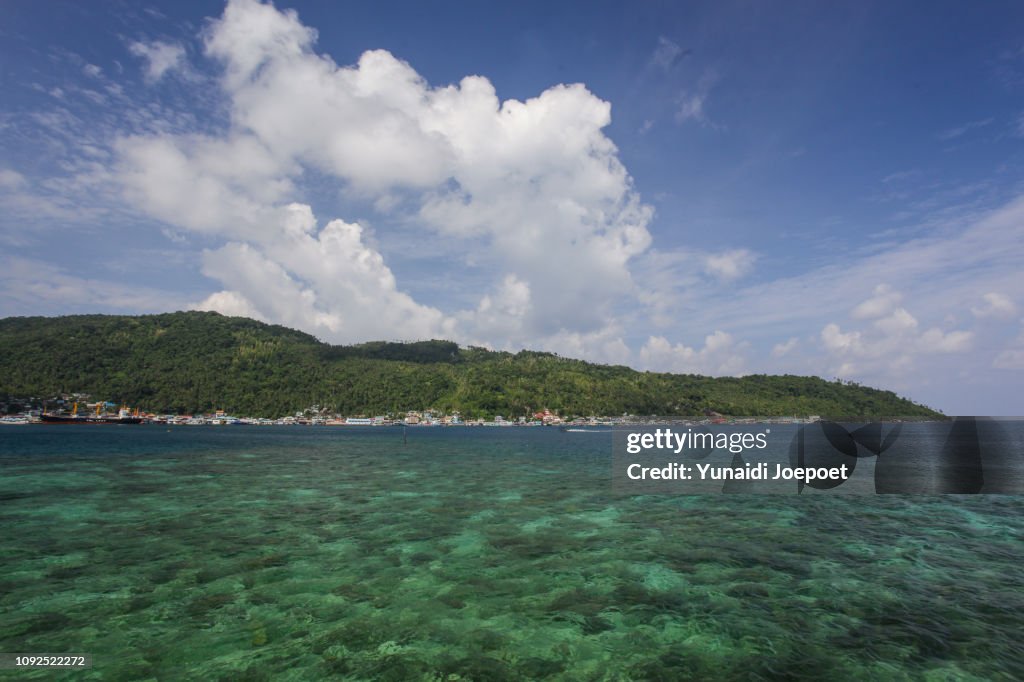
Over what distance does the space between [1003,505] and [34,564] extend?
57444mm

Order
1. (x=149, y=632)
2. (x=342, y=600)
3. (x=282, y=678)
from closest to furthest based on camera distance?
1. (x=282, y=678)
2. (x=149, y=632)
3. (x=342, y=600)

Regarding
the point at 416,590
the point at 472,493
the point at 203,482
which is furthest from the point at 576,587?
the point at 203,482

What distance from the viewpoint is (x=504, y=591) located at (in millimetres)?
15398

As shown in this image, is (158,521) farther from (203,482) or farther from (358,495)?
(203,482)

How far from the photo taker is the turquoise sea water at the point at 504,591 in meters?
10.8

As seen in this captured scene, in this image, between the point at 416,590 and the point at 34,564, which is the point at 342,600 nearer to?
the point at 416,590

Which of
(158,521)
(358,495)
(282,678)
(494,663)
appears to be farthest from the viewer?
(358,495)

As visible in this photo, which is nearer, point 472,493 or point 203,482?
point 472,493

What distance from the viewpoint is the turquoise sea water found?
10.8m

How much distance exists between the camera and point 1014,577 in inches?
689

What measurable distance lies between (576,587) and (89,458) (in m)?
Result: 73.7

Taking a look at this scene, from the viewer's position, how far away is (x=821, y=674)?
10258 mm

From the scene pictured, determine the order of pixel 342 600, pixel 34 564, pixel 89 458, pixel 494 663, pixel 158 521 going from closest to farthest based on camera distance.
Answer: pixel 494 663, pixel 342 600, pixel 34 564, pixel 158 521, pixel 89 458

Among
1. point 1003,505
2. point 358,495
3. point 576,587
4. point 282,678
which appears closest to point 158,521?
point 358,495
